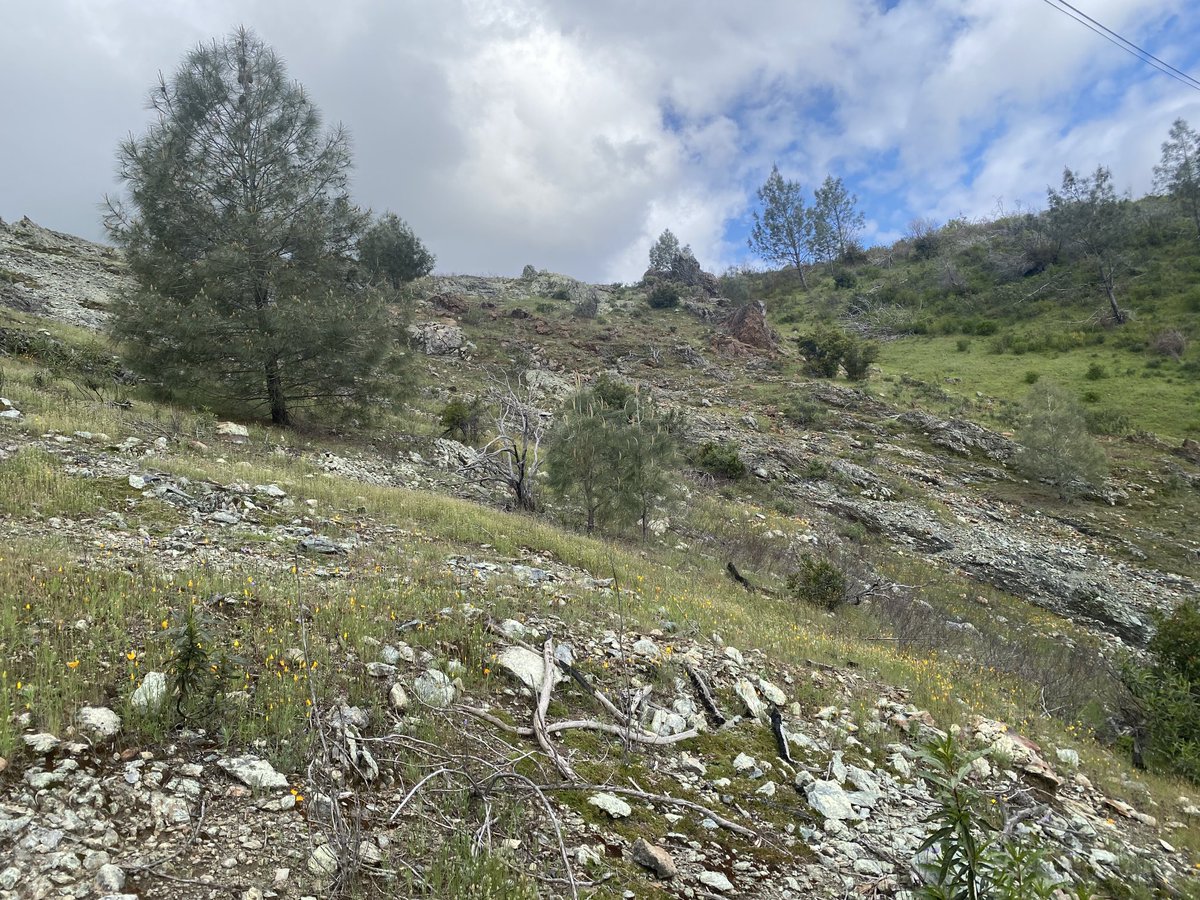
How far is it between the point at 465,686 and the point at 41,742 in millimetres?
2392

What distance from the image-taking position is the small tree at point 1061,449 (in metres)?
23.8

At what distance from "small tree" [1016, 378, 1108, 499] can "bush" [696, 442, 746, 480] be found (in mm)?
12681

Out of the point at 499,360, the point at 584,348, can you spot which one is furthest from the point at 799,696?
the point at 584,348

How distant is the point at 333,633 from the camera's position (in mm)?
4668

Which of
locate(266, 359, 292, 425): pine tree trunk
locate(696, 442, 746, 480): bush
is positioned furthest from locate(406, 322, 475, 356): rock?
locate(266, 359, 292, 425): pine tree trunk

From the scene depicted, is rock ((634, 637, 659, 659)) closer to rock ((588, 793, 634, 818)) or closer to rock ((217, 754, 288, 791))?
rock ((588, 793, 634, 818))

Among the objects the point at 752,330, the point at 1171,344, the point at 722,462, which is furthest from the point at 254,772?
the point at 1171,344

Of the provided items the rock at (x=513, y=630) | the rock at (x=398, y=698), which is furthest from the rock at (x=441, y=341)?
the rock at (x=398, y=698)

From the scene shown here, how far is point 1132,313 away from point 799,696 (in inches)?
2150

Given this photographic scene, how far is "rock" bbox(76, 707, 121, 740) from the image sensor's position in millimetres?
2984

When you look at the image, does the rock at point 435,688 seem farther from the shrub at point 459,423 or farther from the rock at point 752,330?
the rock at point 752,330

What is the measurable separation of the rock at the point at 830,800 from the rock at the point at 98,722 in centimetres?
442

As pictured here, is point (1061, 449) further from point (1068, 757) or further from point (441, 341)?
point (441, 341)

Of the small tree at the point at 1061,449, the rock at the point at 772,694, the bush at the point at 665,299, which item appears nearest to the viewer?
the rock at the point at 772,694
